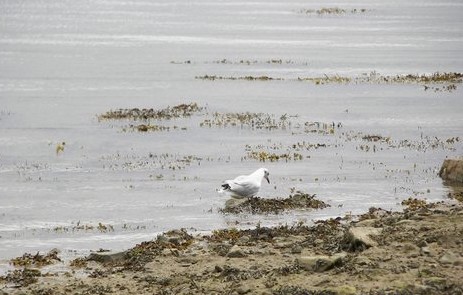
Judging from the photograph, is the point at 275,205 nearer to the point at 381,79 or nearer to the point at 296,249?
the point at 296,249

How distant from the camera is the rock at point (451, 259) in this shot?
15195 millimetres

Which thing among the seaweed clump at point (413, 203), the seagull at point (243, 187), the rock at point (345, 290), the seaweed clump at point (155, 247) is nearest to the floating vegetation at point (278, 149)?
the seagull at point (243, 187)

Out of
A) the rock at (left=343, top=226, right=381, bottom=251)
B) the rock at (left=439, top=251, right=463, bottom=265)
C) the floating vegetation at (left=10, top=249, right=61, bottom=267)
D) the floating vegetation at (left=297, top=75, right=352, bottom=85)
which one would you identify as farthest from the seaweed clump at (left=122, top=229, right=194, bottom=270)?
the floating vegetation at (left=297, top=75, right=352, bottom=85)

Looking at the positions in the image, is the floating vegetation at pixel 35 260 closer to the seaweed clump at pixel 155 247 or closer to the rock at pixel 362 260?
the seaweed clump at pixel 155 247

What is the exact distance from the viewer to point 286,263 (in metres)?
17.2

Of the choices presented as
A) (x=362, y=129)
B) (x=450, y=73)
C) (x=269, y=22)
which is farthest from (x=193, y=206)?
(x=269, y=22)

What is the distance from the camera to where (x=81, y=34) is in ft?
301

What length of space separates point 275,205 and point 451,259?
9.35m

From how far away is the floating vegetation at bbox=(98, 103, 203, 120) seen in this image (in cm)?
4111

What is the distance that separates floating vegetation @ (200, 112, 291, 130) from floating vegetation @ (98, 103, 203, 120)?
4.87ft

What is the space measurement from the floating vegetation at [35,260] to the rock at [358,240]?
5708 millimetres

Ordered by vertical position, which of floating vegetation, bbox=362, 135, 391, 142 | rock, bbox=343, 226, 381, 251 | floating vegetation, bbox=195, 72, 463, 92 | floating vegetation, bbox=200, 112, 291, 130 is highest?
floating vegetation, bbox=195, 72, 463, 92

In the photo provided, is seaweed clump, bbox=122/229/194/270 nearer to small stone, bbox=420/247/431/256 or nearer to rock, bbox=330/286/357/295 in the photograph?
rock, bbox=330/286/357/295

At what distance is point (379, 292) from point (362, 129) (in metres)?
24.4
